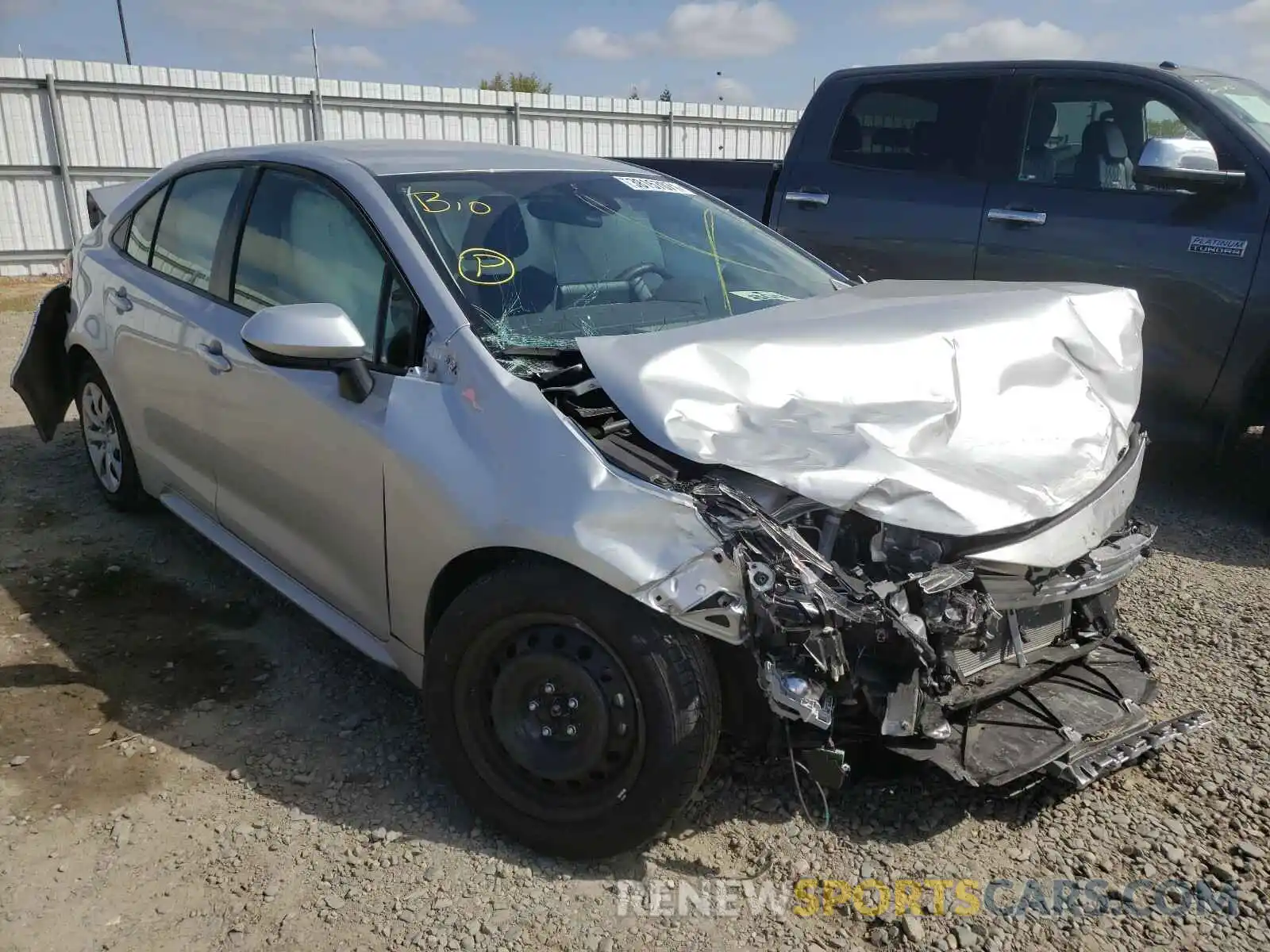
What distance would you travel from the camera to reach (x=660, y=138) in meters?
17.4

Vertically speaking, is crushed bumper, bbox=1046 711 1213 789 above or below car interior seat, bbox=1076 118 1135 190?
below

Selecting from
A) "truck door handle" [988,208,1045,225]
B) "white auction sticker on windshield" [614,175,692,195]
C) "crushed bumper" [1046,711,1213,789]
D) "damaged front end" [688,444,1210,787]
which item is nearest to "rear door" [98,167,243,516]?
"white auction sticker on windshield" [614,175,692,195]

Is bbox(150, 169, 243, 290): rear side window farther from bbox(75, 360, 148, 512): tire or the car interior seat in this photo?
the car interior seat

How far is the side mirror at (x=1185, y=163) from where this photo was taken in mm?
4570

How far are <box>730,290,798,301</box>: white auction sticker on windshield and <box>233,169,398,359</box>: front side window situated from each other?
3.97 feet

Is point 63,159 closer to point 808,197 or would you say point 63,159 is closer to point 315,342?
point 808,197

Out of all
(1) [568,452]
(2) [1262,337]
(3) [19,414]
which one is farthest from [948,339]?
(3) [19,414]

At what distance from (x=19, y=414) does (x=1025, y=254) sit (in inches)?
247

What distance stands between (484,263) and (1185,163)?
3.41 m

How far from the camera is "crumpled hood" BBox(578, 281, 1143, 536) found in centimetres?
238

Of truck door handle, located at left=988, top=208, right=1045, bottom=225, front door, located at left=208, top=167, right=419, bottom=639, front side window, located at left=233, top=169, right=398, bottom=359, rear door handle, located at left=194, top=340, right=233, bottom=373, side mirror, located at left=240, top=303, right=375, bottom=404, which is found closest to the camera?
side mirror, located at left=240, top=303, right=375, bottom=404

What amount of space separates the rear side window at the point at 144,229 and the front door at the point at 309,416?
93 centimetres

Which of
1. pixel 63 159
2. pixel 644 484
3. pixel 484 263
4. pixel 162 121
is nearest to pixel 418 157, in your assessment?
pixel 484 263

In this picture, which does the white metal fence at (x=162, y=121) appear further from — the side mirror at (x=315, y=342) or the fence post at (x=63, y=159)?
the side mirror at (x=315, y=342)
